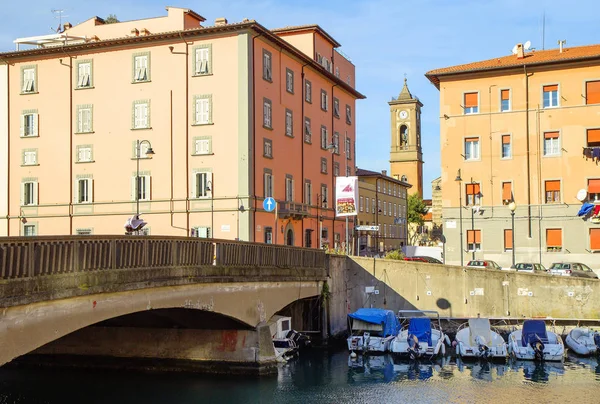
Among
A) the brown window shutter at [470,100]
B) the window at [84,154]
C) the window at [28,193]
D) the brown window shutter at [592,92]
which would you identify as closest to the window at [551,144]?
the brown window shutter at [592,92]

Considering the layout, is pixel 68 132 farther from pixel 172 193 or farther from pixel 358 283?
pixel 358 283

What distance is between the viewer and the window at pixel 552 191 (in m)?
55.4

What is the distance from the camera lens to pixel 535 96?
56.0 m

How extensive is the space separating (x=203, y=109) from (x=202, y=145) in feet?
7.99

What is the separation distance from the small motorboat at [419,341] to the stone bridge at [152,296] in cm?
518

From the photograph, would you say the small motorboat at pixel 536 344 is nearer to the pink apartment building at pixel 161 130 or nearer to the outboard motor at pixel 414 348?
the outboard motor at pixel 414 348

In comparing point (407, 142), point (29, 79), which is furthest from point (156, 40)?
point (407, 142)

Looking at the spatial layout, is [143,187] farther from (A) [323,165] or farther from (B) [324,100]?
(B) [324,100]

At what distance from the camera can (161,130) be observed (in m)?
52.0

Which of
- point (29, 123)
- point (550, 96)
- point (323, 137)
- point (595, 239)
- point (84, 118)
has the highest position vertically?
point (550, 96)

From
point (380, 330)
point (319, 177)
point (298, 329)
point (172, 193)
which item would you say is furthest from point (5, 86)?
point (380, 330)

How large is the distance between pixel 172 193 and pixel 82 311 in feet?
105

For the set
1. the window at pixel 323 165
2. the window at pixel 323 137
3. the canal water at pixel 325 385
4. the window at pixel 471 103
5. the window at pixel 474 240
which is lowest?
the canal water at pixel 325 385

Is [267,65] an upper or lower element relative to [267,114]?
upper
